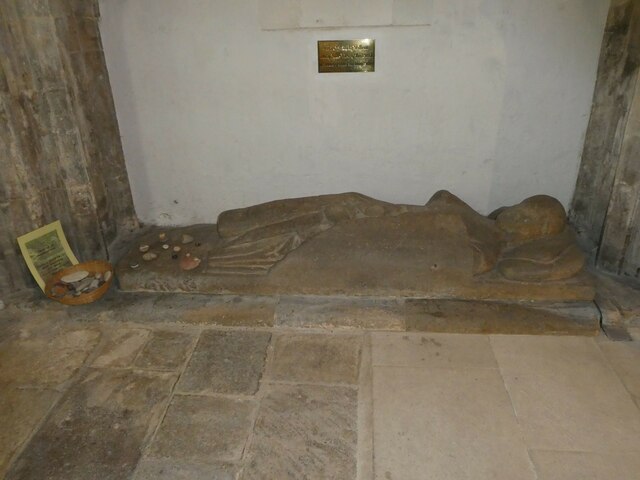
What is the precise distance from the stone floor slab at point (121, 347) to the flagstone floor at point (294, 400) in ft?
0.04

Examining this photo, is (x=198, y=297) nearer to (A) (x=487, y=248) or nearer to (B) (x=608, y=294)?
(A) (x=487, y=248)

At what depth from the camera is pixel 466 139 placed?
3.79 meters

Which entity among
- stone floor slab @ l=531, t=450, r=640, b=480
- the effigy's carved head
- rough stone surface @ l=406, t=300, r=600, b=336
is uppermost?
the effigy's carved head

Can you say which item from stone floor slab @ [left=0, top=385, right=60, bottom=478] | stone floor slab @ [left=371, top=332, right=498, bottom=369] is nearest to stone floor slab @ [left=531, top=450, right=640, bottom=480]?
stone floor slab @ [left=371, top=332, right=498, bottom=369]

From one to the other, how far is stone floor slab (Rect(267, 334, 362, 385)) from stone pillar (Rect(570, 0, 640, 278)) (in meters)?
1.86

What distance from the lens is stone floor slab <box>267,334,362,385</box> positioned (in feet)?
9.14

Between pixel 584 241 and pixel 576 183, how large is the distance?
1.48 feet

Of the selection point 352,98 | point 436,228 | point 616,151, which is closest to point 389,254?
point 436,228

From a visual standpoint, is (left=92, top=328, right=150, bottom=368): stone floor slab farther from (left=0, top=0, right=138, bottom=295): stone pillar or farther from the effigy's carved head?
the effigy's carved head

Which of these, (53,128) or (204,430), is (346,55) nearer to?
(53,128)

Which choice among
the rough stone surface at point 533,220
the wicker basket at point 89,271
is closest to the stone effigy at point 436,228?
the rough stone surface at point 533,220

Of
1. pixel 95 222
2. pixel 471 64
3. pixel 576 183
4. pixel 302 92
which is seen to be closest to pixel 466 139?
pixel 471 64

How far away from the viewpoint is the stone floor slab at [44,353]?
9.26 ft

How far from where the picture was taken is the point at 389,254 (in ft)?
10.7
